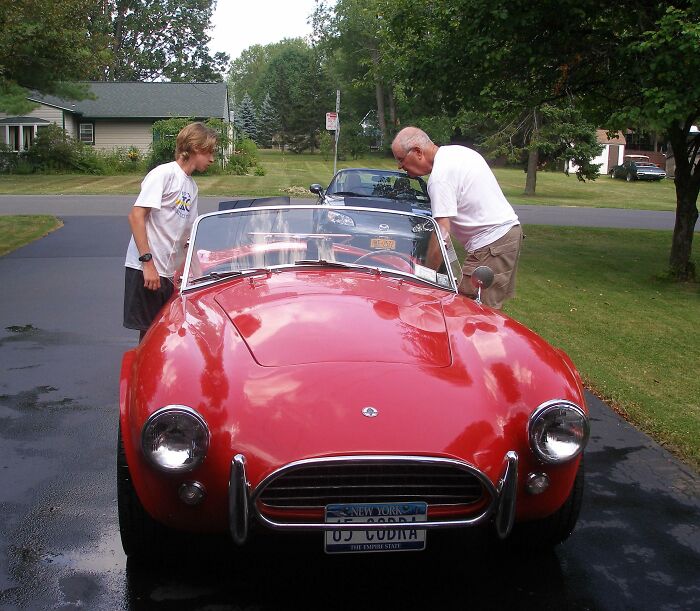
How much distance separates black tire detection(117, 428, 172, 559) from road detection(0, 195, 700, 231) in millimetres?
18688

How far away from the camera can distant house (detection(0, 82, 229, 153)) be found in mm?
46312

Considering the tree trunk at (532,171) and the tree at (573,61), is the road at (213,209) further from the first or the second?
the tree at (573,61)

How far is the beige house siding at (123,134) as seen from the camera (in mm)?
49938

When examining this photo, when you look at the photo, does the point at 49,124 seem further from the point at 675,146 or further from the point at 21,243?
the point at 675,146

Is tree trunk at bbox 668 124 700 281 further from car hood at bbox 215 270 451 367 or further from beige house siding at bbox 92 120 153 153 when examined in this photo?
beige house siding at bbox 92 120 153 153

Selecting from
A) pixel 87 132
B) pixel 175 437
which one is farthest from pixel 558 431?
pixel 87 132

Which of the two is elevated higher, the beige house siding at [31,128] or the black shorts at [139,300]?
the beige house siding at [31,128]

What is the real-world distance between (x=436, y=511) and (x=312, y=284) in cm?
157

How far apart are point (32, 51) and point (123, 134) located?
3495 centimetres

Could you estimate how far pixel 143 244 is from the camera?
17.7ft

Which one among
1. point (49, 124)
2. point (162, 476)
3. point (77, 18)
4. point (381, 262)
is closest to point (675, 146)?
point (381, 262)

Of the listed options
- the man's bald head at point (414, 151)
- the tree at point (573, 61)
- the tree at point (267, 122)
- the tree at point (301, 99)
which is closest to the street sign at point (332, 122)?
the tree at point (573, 61)

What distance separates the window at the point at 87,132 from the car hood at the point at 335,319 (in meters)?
48.4

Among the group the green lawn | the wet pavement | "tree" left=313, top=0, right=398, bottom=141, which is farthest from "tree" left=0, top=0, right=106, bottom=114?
"tree" left=313, top=0, right=398, bottom=141
